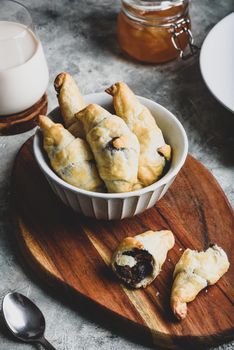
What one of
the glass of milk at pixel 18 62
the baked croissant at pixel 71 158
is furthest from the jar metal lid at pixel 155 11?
the baked croissant at pixel 71 158

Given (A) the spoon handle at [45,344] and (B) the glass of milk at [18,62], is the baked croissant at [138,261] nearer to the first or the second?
(A) the spoon handle at [45,344]

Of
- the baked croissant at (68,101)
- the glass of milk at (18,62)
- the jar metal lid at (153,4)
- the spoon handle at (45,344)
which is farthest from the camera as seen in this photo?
the jar metal lid at (153,4)

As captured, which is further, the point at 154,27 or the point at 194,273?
the point at 154,27

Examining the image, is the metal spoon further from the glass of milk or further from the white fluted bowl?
the glass of milk

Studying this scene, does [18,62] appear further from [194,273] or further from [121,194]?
[194,273]

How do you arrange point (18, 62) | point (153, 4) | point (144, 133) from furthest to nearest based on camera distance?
point (153, 4) < point (18, 62) < point (144, 133)

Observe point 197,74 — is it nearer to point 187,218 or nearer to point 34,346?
point 187,218

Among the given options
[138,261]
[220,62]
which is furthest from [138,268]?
[220,62]
